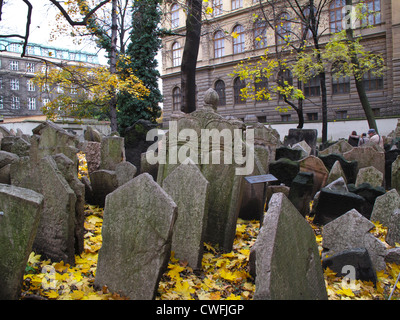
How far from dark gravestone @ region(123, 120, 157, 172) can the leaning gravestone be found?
654 cm

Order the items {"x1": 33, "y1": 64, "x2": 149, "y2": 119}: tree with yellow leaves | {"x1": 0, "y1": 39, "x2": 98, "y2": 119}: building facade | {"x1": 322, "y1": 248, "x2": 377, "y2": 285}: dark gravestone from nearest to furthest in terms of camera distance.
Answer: {"x1": 322, "y1": 248, "x2": 377, "y2": 285}: dark gravestone → {"x1": 0, "y1": 39, "x2": 98, "y2": 119}: building facade → {"x1": 33, "y1": 64, "x2": 149, "y2": 119}: tree with yellow leaves

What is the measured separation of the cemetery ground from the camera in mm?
2859

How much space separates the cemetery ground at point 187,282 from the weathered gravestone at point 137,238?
6.4 inches

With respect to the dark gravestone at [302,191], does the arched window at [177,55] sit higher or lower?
higher

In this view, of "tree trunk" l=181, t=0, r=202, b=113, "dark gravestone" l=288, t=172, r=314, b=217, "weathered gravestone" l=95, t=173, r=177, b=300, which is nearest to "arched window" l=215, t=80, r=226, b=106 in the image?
"tree trunk" l=181, t=0, r=202, b=113

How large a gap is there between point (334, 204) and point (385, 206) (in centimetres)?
78

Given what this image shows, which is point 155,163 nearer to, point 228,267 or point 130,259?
point 228,267

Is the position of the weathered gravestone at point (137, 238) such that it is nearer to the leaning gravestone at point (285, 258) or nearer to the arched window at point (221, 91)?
the leaning gravestone at point (285, 258)

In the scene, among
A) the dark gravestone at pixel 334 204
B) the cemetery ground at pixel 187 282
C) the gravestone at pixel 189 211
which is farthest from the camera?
the dark gravestone at pixel 334 204

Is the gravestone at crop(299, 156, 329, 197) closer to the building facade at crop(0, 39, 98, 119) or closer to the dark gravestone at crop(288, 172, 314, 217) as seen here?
the dark gravestone at crop(288, 172, 314, 217)

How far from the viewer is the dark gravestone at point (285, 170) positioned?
6.32 metres

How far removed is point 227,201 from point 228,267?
36.9 inches

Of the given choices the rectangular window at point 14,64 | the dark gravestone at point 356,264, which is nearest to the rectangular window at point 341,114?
the dark gravestone at point 356,264
